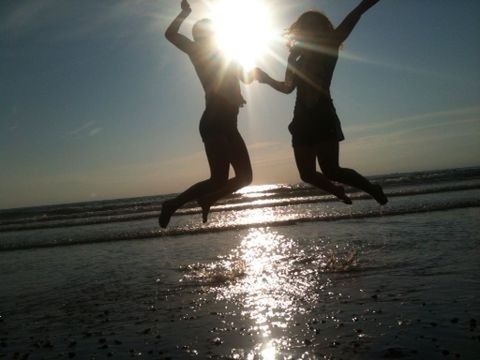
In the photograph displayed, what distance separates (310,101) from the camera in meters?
5.64

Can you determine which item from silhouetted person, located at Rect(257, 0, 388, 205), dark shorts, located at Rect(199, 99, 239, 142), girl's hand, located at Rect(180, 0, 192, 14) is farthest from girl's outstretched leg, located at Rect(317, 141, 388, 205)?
girl's hand, located at Rect(180, 0, 192, 14)

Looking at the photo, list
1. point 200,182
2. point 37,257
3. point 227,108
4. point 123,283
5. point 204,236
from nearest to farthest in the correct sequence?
point 227,108 < point 200,182 < point 123,283 < point 37,257 < point 204,236

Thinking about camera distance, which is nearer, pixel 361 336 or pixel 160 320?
pixel 361 336

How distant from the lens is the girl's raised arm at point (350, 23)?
18.2ft

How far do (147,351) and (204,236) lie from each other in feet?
37.0

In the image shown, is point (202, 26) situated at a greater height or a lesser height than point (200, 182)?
greater

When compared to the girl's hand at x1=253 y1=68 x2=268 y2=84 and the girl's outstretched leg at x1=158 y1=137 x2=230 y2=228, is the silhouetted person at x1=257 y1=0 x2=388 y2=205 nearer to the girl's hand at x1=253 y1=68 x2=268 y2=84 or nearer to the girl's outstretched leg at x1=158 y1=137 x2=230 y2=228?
the girl's hand at x1=253 y1=68 x2=268 y2=84

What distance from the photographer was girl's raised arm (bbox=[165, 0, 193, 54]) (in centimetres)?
555

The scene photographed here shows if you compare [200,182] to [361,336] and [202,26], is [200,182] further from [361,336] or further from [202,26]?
[361,336]

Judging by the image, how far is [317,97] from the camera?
5.62 metres

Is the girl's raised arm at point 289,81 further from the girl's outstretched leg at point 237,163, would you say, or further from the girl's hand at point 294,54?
the girl's outstretched leg at point 237,163

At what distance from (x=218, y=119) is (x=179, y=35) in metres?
1.05

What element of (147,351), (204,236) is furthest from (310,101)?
(204,236)

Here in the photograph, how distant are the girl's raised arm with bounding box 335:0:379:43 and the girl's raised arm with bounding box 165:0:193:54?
5.49ft
